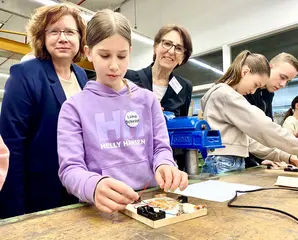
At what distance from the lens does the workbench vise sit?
1090 mm

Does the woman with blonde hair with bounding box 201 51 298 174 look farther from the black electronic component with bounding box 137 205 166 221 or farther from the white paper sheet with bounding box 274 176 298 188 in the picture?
the black electronic component with bounding box 137 205 166 221

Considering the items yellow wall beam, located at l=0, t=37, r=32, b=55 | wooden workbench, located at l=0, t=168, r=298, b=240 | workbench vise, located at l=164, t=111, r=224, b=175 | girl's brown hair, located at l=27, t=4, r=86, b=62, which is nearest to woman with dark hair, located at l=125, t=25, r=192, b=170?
workbench vise, located at l=164, t=111, r=224, b=175

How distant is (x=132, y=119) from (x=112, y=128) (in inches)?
2.9

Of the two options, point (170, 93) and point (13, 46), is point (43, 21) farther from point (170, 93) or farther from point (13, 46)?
point (13, 46)

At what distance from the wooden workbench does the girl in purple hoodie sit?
4.0 inches

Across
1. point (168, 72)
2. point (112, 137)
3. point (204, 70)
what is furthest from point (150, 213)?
point (204, 70)

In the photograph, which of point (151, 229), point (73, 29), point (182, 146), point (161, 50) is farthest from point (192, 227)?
point (161, 50)

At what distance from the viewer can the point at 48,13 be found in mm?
1163

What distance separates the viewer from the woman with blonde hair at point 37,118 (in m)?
1.01

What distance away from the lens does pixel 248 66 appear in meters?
1.54

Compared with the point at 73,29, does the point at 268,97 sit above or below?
below

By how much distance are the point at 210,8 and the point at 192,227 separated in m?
4.63

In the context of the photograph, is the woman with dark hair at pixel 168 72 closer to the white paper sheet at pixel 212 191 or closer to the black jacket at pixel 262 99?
the black jacket at pixel 262 99

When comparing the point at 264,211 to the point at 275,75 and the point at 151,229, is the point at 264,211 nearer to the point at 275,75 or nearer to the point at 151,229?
the point at 151,229
